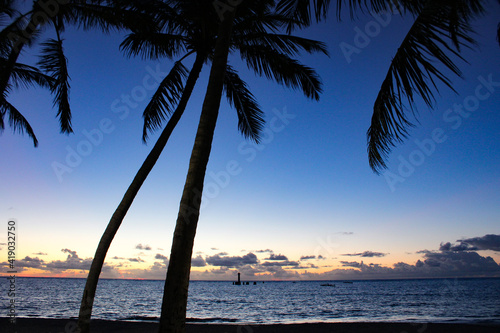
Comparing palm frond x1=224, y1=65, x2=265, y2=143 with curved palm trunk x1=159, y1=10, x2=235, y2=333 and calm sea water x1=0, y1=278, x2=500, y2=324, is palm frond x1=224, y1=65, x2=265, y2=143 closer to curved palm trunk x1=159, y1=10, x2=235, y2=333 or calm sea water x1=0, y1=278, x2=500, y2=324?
curved palm trunk x1=159, y1=10, x2=235, y2=333

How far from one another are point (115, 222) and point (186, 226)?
139 inches

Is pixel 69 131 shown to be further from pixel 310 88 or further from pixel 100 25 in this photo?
pixel 310 88

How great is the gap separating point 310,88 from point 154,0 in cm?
407

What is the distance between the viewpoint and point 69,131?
832cm

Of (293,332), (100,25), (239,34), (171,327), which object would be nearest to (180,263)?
(171,327)

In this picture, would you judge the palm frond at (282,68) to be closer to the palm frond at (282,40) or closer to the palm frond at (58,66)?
the palm frond at (282,40)

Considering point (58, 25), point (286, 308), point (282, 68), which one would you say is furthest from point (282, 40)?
point (286, 308)

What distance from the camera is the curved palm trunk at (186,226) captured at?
286 cm

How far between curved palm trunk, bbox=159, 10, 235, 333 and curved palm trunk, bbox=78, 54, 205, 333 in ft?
10.7

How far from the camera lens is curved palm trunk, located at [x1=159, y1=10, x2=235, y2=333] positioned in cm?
286

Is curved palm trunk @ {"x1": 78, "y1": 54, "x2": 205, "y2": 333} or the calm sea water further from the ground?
curved palm trunk @ {"x1": 78, "y1": 54, "x2": 205, "y2": 333}

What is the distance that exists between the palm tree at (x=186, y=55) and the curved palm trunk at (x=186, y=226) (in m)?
3.29

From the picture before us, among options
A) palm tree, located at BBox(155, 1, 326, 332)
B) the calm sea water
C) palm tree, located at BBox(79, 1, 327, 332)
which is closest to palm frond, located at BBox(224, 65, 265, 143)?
palm tree, located at BBox(79, 1, 327, 332)

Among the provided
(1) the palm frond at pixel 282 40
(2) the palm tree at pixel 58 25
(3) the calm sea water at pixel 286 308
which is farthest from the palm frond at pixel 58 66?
(3) the calm sea water at pixel 286 308
